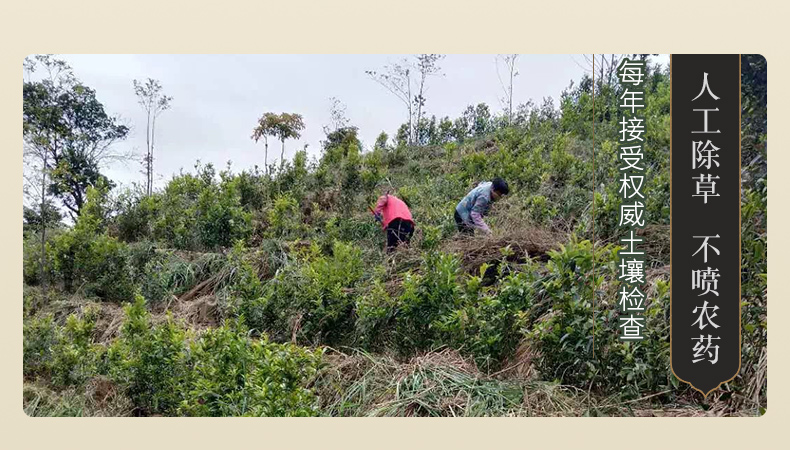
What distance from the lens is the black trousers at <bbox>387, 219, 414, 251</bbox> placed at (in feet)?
21.1

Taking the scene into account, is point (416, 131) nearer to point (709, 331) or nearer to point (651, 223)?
point (651, 223)

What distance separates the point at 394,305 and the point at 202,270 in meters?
2.79

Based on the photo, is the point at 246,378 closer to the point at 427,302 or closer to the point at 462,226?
the point at 427,302

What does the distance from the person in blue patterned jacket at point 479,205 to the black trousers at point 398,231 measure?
590mm

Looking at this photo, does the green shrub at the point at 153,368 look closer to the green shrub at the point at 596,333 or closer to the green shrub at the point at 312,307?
the green shrub at the point at 312,307

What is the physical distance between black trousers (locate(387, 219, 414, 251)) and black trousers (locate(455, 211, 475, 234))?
54 cm

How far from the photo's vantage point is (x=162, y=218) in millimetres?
6996

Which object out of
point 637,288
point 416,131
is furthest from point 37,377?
point 416,131

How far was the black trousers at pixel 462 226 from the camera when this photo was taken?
625 cm

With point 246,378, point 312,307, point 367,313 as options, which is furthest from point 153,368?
point 367,313

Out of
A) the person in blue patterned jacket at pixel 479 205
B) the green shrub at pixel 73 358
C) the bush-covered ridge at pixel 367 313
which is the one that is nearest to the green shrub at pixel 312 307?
the bush-covered ridge at pixel 367 313

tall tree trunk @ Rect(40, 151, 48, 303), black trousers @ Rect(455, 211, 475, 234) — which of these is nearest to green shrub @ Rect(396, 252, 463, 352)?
black trousers @ Rect(455, 211, 475, 234)

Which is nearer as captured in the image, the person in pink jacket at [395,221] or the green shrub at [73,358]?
the green shrub at [73,358]

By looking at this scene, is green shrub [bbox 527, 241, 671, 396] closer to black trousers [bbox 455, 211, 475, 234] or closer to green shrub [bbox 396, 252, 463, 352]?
green shrub [bbox 396, 252, 463, 352]
